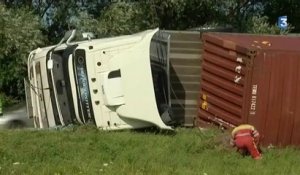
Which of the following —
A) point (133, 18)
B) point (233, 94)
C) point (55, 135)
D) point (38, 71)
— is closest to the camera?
point (55, 135)

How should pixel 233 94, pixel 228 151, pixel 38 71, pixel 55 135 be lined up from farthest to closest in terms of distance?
pixel 38 71, pixel 233 94, pixel 55 135, pixel 228 151

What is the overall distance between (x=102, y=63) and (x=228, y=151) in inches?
100

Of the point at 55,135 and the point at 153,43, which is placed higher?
the point at 153,43

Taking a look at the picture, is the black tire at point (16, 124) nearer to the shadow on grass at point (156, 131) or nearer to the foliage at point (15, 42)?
the foliage at point (15, 42)

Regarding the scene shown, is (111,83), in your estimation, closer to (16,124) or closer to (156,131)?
(156,131)

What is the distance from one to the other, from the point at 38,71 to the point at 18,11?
218 inches

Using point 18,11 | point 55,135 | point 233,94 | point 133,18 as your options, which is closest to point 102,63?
point 55,135

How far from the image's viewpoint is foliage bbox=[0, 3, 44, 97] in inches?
599

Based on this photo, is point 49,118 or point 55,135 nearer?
point 55,135

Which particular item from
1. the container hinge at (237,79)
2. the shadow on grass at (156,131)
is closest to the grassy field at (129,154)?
the shadow on grass at (156,131)

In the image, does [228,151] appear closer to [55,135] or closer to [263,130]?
[263,130]

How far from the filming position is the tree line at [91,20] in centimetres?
1547

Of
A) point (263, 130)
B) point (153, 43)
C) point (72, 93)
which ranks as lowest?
point (263, 130)

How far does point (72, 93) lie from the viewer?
10633mm
